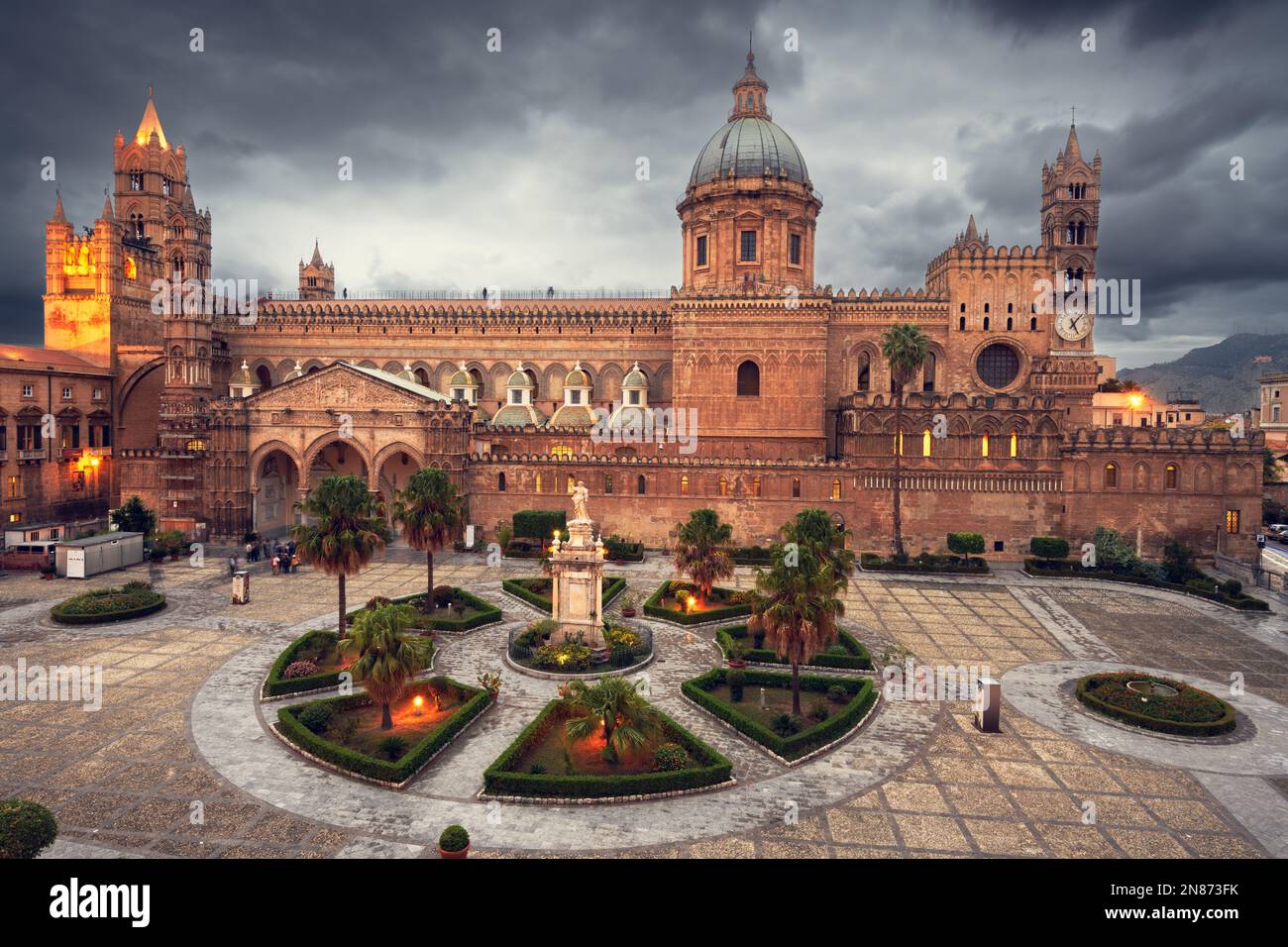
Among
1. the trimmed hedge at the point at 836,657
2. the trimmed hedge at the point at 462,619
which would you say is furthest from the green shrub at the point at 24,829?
the trimmed hedge at the point at 836,657

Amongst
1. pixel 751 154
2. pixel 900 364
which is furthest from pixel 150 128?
pixel 900 364

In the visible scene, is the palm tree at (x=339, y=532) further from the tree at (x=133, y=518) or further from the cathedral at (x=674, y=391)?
the tree at (x=133, y=518)

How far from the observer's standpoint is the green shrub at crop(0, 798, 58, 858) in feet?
45.7

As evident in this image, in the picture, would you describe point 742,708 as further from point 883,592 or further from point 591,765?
point 883,592

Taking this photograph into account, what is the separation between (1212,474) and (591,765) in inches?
2057

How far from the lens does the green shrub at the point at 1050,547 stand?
Result: 5000 cm

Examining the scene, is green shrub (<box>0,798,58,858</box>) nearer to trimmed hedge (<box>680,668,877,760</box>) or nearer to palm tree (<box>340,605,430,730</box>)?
palm tree (<box>340,605,430,730</box>)

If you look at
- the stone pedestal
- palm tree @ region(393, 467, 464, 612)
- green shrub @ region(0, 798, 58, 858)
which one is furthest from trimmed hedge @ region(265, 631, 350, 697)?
green shrub @ region(0, 798, 58, 858)

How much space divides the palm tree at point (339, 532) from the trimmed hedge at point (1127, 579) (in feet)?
137

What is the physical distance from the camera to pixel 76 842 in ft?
57.0

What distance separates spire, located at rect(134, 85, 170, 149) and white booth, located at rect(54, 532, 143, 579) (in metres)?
51.4

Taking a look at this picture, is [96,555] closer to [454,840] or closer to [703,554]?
[703,554]

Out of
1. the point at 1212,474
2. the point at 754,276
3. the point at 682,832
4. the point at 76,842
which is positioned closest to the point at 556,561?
the point at 682,832

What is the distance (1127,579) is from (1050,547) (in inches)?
204
